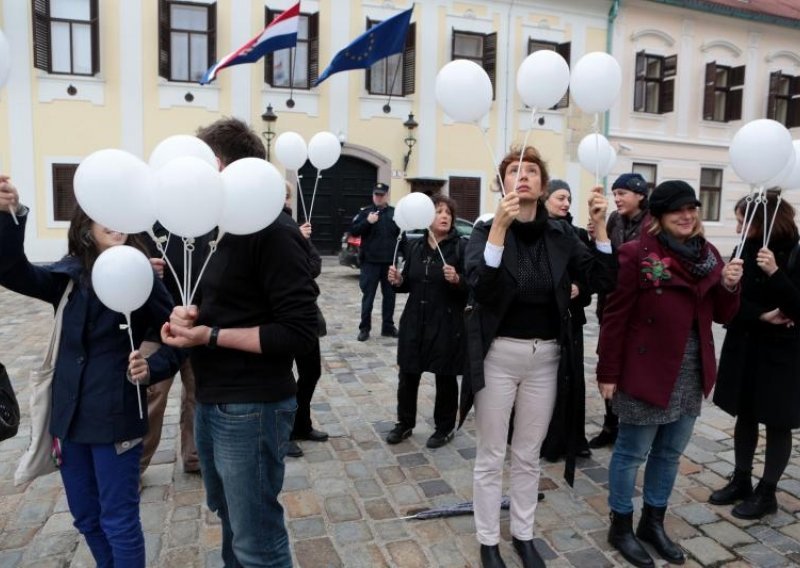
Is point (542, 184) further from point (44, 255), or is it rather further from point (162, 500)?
point (44, 255)

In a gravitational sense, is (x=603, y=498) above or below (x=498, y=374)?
below

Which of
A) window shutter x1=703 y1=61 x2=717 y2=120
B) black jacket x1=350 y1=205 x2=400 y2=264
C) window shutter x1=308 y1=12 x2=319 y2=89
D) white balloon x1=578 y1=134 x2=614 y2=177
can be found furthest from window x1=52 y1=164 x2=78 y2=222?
window shutter x1=703 y1=61 x2=717 y2=120

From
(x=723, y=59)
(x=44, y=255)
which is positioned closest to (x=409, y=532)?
(x=44, y=255)

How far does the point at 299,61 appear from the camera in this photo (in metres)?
15.6

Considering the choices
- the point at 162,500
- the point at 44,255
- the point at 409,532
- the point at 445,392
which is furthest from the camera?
the point at 44,255

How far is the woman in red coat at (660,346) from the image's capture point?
9.59 ft

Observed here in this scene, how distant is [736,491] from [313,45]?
14.4 m

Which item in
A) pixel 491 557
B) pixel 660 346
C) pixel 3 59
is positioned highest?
pixel 3 59

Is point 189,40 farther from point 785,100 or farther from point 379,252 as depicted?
point 785,100

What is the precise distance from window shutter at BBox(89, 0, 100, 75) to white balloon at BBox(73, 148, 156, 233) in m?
14.1

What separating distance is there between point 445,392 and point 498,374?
5.58ft

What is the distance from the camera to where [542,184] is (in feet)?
9.53

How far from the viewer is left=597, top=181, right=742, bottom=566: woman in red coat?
2924mm

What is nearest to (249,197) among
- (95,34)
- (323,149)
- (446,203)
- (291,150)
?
(446,203)
